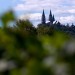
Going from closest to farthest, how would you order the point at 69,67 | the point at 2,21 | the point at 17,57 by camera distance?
1. the point at 69,67
2. the point at 17,57
3. the point at 2,21

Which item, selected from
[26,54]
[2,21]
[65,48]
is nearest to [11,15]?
[2,21]

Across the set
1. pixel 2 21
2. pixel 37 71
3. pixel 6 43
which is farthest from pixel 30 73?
pixel 2 21

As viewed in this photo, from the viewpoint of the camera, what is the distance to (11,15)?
1.53m

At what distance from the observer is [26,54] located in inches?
57.4

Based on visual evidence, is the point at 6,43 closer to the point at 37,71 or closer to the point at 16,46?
the point at 16,46

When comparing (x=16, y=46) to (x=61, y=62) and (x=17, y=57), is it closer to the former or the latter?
(x=17, y=57)

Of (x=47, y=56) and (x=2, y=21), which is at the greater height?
(x=2, y=21)

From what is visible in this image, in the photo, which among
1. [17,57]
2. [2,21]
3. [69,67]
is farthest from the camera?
[2,21]

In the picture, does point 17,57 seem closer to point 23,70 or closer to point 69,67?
point 23,70

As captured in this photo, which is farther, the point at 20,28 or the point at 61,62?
the point at 20,28

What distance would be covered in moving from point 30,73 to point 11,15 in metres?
0.32

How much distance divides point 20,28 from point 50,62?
1.11 feet

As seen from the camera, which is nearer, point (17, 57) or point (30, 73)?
point (30, 73)

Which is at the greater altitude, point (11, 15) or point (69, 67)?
point (11, 15)
